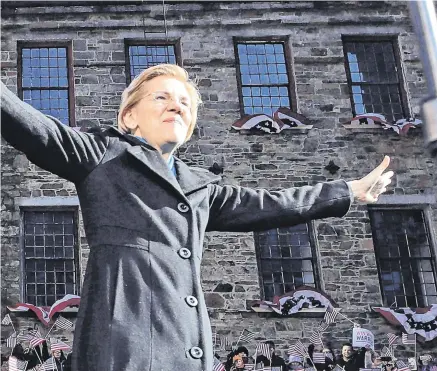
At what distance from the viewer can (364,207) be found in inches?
643

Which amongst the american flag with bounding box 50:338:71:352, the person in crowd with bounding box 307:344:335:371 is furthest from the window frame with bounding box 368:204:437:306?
the american flag with bounding box 50:338:71:352

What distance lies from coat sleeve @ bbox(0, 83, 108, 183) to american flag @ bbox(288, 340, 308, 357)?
11.4 metres

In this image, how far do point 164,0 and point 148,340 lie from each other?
1476 centimetres

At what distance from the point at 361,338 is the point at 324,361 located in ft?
2.28

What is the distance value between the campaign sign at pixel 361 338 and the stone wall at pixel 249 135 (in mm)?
131

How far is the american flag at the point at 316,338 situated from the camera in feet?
49.5

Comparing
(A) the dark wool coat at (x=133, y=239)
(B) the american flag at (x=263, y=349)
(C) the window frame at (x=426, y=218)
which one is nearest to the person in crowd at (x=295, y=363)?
(B) the american flag at (x=263, y=349)

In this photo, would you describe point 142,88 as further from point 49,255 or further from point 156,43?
point 156,43

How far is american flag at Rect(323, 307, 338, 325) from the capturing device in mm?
15242

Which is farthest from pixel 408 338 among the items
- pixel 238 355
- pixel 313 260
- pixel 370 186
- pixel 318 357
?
pixel 370 186

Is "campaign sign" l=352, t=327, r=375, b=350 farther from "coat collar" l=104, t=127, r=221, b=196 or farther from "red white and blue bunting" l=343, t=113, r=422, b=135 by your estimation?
"coat collar" l=104, t=127, r=221, b=196

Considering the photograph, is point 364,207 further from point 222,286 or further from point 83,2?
point 83,2

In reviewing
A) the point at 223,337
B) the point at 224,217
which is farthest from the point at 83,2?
the point at 224,217

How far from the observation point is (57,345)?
14562mm
